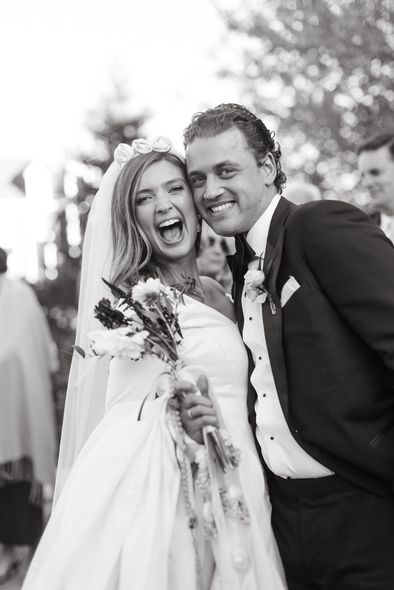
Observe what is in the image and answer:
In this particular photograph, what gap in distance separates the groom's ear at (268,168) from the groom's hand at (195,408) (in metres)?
0.94

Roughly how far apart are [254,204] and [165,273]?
0.64 meters

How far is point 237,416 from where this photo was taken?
10.9 ft

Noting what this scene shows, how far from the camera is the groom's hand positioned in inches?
119

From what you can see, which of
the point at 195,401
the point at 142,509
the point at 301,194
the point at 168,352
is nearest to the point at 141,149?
the point at 168,352

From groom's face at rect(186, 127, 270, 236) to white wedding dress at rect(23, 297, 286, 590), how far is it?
55 cm

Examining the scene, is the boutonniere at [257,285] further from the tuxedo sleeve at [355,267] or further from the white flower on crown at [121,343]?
the white flower on crown at [121,343]

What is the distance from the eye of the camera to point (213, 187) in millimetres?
3451

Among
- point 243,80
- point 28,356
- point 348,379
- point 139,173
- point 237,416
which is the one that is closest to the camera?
point 348,379

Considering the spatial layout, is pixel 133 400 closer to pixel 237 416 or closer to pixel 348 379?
pixel 237 416

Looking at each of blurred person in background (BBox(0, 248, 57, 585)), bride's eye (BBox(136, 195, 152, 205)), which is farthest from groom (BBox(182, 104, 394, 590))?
blurred person in background (BBox(0, 248, 57, 585))

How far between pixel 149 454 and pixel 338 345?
802mm

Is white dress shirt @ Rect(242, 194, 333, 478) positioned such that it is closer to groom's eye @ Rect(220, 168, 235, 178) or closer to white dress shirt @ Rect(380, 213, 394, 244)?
groom's eye @ Rect(220, 168, 235, 178)

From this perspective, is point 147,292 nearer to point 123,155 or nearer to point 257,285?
point 257,285

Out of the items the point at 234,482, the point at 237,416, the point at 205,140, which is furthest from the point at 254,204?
the point at 234,482
